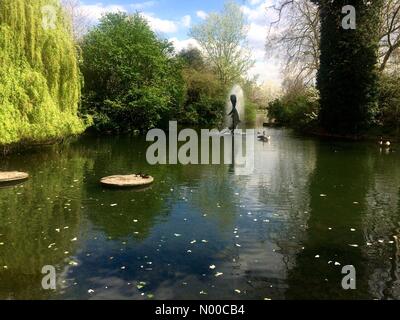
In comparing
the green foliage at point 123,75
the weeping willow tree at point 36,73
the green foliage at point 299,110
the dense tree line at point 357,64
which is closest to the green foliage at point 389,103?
the dense tree line at point 357,64

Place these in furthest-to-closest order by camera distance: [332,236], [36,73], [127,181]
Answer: [36,73] < [127,181] < [332,236]

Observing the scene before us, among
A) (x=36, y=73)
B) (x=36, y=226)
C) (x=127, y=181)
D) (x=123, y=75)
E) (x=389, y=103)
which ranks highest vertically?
(x=123, y=75)

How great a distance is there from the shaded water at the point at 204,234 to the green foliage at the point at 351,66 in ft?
50.5

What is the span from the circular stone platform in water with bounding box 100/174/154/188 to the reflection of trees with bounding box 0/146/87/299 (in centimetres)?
106

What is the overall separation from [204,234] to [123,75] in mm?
30060

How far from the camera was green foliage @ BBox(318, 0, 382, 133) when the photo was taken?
3173 cm

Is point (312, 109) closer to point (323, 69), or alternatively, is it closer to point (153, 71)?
point (323, 69)

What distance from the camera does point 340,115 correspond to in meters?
34.4

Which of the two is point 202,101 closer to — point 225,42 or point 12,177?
point 225,42

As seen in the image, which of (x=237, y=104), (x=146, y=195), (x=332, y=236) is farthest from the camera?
(x=237, y=104)

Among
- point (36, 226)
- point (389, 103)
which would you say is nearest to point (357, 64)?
point (389, 103)

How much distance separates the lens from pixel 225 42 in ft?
191

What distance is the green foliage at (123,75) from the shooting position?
38094mm
